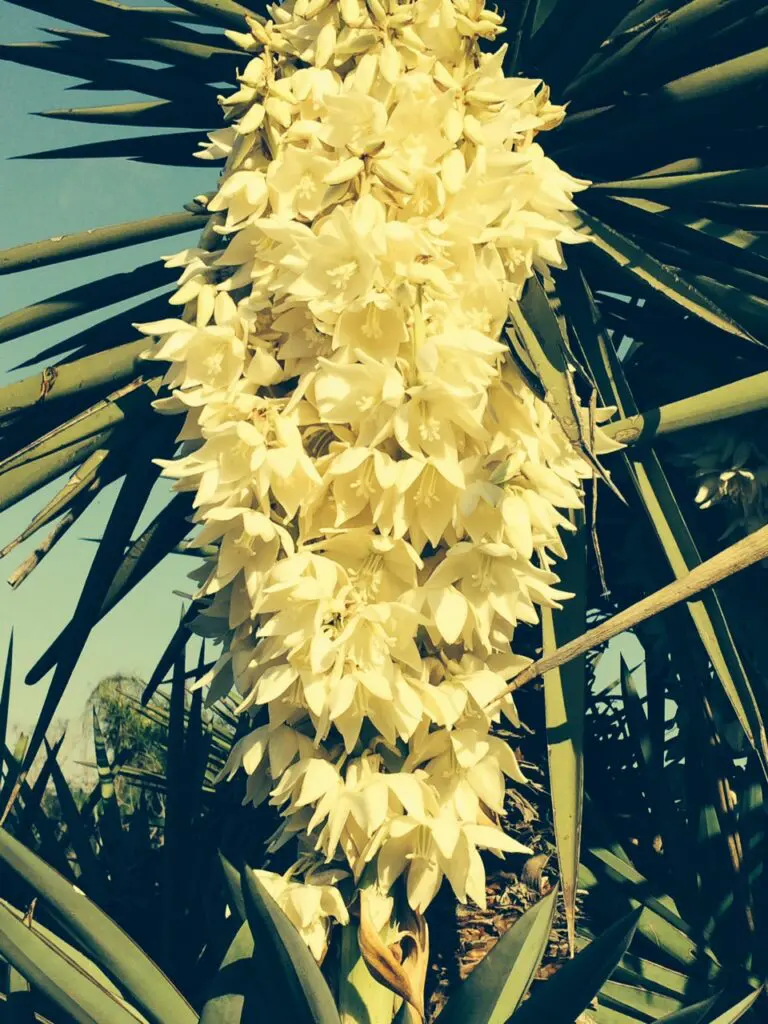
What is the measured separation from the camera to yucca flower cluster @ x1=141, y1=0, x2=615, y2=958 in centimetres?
98

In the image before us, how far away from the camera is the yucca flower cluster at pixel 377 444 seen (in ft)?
3.22

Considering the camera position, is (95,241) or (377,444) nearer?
(377,444)

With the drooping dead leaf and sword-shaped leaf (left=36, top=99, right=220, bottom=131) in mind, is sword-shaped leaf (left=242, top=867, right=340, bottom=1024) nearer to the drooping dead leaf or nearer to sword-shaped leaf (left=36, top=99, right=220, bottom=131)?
the drooping dead leaf

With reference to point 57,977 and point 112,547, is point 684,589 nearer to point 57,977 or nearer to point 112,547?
point 57,977

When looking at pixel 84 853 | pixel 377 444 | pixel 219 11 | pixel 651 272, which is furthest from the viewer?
pixel 84 853

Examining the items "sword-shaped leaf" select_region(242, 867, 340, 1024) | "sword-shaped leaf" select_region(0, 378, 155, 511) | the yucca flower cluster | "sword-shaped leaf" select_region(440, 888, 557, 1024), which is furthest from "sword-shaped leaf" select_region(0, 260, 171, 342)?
"sword-shaped leaf" select_region(440, 888, 557, 1024)

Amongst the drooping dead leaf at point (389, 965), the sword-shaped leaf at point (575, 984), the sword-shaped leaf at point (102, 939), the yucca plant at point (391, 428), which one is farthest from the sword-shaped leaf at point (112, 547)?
the sword-shaped leaf at point (575, 984)

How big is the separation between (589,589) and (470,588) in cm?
84

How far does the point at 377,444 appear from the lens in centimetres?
100

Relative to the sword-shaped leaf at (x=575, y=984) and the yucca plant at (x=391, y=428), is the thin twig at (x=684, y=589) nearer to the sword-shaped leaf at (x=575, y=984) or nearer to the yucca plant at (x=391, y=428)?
the yucca plant at (x=391, y=428)

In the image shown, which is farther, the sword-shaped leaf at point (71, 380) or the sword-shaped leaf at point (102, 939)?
the sword-shaped leaf at point (71, 380)

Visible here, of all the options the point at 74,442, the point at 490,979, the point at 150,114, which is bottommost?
the point at 490,979

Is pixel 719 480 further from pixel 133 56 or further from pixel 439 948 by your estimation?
pixel 133 56

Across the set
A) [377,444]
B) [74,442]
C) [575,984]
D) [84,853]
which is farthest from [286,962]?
[84,853]
